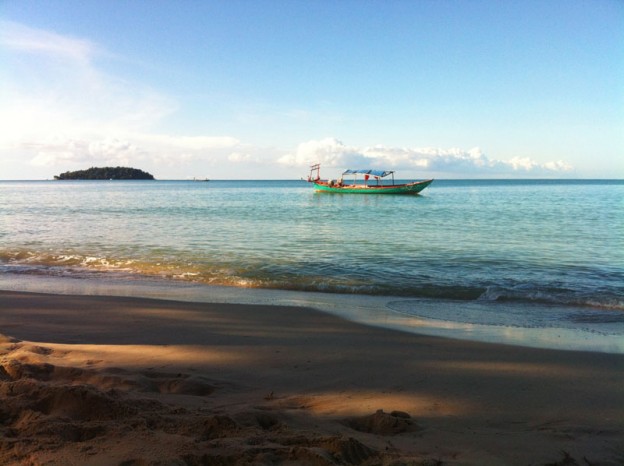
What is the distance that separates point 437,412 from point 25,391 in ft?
11.1

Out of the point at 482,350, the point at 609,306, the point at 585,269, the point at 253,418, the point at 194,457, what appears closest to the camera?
the point at 194,457

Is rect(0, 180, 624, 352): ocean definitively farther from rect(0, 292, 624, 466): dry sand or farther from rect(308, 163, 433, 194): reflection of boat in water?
rect(308, 163, 433, 194): reflection of boat in water

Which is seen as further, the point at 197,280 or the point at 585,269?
the point at 585,269

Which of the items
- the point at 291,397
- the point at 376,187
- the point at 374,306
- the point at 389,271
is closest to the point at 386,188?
the point at 376,187

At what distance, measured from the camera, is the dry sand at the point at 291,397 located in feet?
10.0

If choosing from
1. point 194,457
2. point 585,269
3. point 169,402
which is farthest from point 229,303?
point 585,269

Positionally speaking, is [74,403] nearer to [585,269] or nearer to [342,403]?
[342,403]

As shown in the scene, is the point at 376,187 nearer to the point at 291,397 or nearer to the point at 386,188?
the point at 386,188

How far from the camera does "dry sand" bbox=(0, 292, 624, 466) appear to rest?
121 inches

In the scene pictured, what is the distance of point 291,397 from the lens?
428cm

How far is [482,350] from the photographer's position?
6.03 m

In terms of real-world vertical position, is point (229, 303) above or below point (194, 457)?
below

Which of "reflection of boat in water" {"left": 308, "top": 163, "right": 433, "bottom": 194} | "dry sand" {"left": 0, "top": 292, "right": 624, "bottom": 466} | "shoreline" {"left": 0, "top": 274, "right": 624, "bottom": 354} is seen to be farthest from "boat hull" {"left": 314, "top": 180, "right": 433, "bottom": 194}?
"dry sand" {"left": 0, "top": 292, "right": 624, "bottom": 466}

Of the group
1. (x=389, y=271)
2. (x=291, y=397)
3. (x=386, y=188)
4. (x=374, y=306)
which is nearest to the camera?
(x=291, y=397)
